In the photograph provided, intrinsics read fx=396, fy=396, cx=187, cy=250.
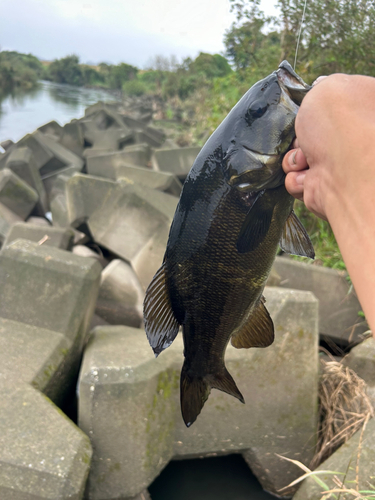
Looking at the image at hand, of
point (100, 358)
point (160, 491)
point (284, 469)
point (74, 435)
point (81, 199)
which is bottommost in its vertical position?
point (160, 491)

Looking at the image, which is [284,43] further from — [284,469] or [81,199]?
[284,469]

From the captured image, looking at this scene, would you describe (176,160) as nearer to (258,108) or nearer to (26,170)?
(26,170)

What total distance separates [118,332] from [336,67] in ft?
13.8

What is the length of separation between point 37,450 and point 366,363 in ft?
7.32

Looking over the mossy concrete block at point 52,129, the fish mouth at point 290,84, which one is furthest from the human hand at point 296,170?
the mossy concrete block at point 52,129

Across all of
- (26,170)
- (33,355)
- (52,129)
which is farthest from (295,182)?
(52,129)

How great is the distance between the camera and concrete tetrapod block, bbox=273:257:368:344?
12.1 ft

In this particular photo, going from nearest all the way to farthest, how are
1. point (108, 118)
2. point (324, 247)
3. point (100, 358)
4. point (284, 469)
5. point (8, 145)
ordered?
point (100, 358) < point (284, 469) < point (324, 247) < point (8, 145) < point (108, 118)

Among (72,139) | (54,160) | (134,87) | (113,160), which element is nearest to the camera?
(113,160)

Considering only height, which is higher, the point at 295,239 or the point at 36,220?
the point at 295,239

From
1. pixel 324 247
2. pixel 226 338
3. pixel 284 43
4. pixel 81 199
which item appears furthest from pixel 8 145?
pixel 226 338

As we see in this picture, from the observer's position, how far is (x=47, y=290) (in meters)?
2.89

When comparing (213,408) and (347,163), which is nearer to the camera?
(347,163)

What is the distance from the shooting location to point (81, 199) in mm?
5105
